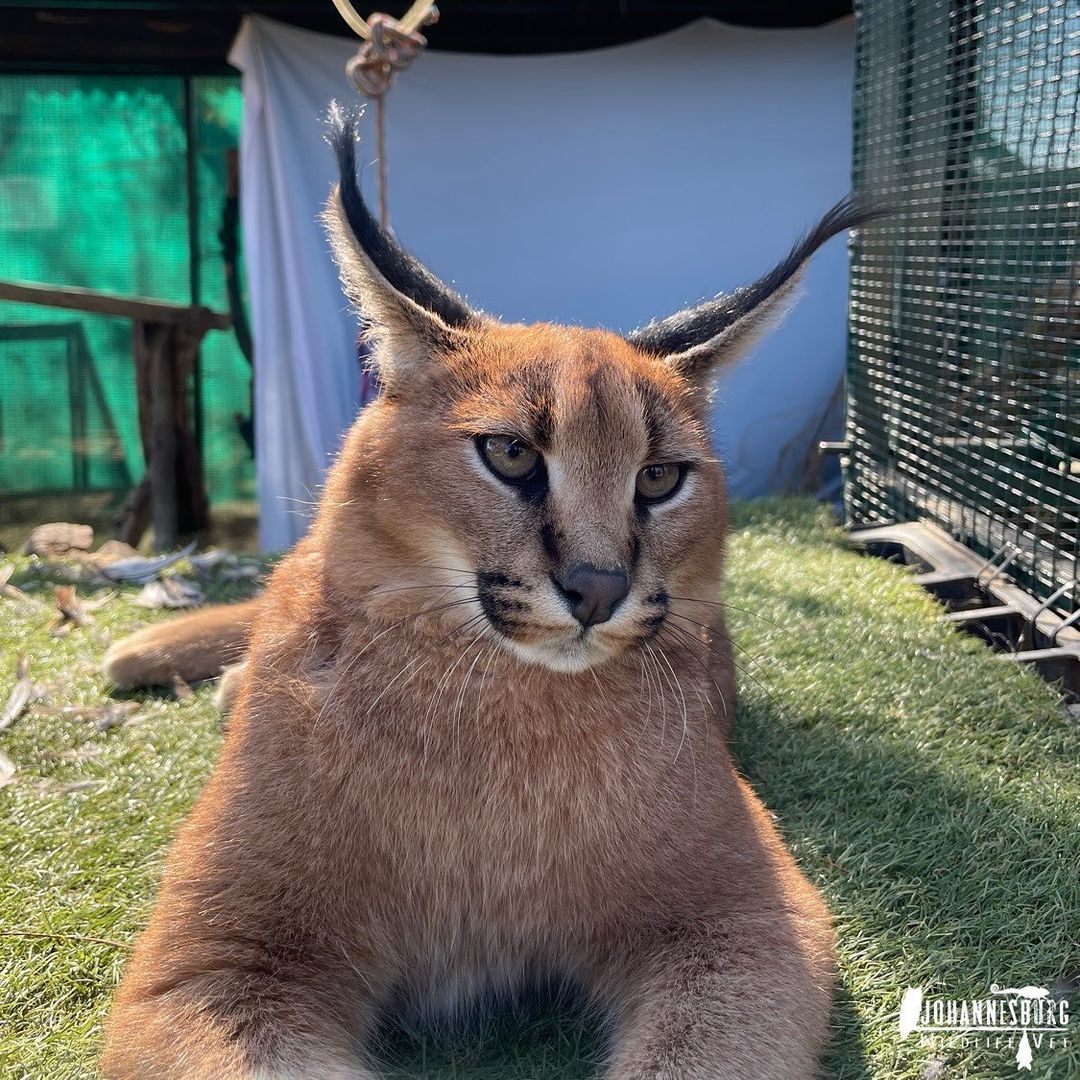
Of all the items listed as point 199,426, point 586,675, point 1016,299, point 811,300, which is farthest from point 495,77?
point 586,675

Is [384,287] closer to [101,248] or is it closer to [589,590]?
[589,590]

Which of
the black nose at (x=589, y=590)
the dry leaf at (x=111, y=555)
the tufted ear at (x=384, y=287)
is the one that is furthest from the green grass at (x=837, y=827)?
the tufted ear at (x=384, y=287)

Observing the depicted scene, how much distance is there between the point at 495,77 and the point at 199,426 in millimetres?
3101

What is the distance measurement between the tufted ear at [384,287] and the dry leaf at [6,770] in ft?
5.13

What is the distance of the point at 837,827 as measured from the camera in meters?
2.50

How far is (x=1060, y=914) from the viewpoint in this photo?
82.4 inches

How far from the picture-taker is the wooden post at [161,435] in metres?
7.21

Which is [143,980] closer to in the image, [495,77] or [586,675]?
[586,675]

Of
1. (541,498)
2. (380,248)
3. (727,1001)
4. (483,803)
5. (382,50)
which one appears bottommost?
(727,1001)

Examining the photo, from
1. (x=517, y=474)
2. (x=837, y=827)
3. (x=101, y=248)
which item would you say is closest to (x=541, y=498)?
(x=517, y=474)

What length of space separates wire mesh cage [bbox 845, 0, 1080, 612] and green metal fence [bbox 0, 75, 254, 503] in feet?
14.4

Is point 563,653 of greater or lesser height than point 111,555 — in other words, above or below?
above

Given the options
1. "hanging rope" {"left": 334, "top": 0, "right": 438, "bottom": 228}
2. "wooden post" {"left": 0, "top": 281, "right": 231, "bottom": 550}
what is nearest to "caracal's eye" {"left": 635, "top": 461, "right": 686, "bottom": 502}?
"hanging rope" {"left": 334, "top": 0, "right": 438, "bottom": 228}

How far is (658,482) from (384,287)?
0.57 meters
